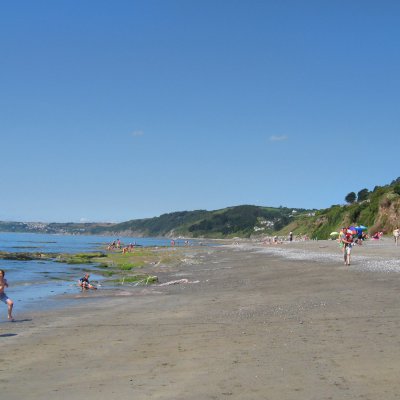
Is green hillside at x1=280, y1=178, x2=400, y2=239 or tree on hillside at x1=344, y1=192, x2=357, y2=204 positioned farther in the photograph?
tree on hillside at x1=344, y1=192, x2=357, y2=204

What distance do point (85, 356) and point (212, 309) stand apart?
619cm

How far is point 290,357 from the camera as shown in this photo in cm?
830

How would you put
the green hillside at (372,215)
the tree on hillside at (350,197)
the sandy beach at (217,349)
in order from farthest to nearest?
the tree on hillside at (350,197)
the green hillside at (372,215)
the sandy beach at (217,349)

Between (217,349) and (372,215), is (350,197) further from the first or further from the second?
(217,349)

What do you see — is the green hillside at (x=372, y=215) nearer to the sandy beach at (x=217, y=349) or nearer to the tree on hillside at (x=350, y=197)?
the tree on hillside at (x=350, y=197)

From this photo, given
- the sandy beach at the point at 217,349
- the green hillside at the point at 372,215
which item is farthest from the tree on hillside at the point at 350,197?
the sandy beach at the point at 217,349

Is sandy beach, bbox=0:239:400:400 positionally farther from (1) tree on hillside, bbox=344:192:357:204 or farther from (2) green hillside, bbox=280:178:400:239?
(1) tree on hillside, bbox=344:192:357:204

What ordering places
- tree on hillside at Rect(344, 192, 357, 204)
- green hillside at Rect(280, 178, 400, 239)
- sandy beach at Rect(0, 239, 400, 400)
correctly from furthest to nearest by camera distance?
tree on hillside at Rect(344, 192, 357, 204)
green hillside at Rect(280, 178, 400, 239)
sandy beach at Rect(0, 239, 400, 400)

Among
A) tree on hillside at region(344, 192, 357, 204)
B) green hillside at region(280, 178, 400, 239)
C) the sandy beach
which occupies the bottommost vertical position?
the sandy beach

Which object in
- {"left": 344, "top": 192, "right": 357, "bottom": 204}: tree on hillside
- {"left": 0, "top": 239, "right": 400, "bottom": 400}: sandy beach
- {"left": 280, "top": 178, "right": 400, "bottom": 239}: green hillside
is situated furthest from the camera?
{"left": 344, "top": 192, "right": 357, "bottom": 204}: tree on hillside

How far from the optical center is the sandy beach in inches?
272

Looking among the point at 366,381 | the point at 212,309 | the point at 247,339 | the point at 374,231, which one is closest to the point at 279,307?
the point at 212,309

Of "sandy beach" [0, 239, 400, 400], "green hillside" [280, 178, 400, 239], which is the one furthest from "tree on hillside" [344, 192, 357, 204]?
"sandy beach" [0, 239, 400, 400]

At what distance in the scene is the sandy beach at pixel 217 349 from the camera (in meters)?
6.91
